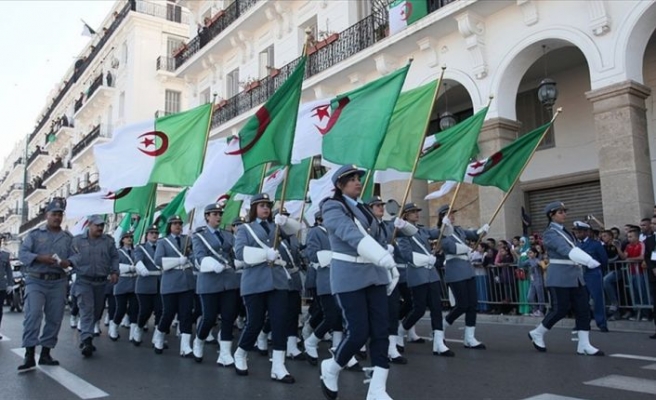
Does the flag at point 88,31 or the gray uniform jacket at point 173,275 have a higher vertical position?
the flag at point 88,31

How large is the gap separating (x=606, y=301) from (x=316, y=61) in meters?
11.0

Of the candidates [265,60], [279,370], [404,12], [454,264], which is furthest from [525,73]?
[279,370]

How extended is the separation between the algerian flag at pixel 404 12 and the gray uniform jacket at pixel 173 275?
28.4ft

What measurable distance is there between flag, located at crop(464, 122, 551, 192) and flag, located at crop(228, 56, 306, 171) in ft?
11.8

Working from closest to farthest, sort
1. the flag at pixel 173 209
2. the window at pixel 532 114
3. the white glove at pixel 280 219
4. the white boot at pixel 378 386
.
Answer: the white boot at pixel 378 386, the white glove at pixel 280 219, the flag at pixel 173 209, the window at pixel 532 114

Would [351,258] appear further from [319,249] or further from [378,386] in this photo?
[319,249]

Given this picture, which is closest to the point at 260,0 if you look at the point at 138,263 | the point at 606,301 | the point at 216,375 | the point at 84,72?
the point at 138,263

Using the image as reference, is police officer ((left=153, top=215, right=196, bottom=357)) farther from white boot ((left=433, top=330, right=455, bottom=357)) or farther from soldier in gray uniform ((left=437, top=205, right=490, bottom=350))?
soldier in gray uniform ((left=437, top=205, right=490, bottom=350))

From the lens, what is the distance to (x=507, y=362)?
6.85 metres

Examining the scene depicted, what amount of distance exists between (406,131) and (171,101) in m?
27.9

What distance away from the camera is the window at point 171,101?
111 feet

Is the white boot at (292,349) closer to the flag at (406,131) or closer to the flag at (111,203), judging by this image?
the flag at (406,131)

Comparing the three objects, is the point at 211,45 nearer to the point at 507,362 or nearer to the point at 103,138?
the point at 103,138

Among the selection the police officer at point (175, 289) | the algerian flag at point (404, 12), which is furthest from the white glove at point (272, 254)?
the algerian flag at point (404, 12)
